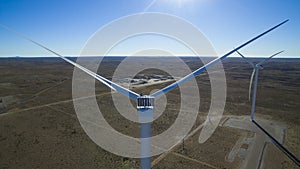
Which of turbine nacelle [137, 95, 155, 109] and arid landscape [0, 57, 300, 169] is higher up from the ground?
turbine nacelle [137, 95, 155, 109]

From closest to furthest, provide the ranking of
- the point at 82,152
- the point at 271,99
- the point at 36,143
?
the point at 82,152 → the point at 36,143 → the point at 271,99

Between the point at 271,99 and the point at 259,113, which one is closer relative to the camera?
the point at 259,113

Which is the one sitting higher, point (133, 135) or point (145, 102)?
point (145, 102)

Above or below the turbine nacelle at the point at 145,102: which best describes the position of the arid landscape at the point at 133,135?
below

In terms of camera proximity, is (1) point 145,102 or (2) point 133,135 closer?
(1) point 145,102

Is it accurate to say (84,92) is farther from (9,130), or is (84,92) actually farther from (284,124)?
(284,124)

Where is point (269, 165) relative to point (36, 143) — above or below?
below

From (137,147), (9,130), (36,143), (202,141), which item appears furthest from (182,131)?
(9,130)

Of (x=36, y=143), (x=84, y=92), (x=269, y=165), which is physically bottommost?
(x=269, y=165)

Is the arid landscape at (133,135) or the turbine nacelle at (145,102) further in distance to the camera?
the arid landscape at (133,135)

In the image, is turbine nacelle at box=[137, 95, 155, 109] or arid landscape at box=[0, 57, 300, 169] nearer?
turbine nacelle at box=[137, 95, 155, 109]

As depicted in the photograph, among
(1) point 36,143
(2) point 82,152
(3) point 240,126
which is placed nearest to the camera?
(2) point 82,152
